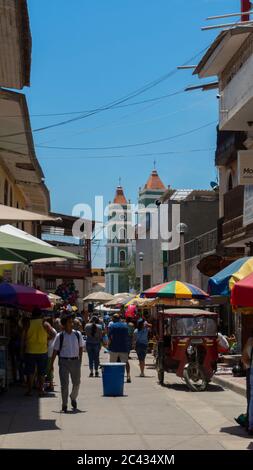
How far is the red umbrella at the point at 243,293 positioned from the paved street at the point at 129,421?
1.79 m

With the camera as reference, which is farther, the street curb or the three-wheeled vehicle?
the three-wheeled vehicle

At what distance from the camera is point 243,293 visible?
34.0 feet

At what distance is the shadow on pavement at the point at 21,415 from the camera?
10773mm

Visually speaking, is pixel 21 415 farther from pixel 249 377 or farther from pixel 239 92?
pixel 239 92

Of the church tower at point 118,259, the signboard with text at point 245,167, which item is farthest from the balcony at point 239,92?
the church tower at point 118,259

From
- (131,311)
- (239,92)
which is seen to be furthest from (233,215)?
(131,311)

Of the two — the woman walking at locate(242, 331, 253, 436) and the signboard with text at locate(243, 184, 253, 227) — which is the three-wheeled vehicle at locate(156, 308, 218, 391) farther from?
the woman walking at locate(242, 331, 253, 436)

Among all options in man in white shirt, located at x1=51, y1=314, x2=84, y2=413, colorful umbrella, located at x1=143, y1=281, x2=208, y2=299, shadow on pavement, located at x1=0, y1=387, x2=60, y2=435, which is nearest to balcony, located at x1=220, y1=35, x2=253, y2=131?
colorful umbrella, located at x1=143, y1=281, x2=208, y2=299

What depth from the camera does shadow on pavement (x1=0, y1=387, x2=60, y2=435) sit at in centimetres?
1077

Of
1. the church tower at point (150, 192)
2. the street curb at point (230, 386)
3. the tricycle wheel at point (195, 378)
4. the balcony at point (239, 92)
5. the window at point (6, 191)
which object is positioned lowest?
the street curb at point (230, 386)

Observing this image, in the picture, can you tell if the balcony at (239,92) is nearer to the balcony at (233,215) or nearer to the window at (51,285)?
the balcony at (233,215)

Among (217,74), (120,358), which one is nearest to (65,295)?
(217,74)

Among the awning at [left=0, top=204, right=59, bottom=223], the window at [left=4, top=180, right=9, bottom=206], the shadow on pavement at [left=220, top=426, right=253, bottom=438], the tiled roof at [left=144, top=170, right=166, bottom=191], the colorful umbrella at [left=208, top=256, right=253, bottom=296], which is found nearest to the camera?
the shadow on pavement at [left=220, top=426, right=253, bottom=438]
